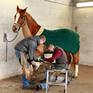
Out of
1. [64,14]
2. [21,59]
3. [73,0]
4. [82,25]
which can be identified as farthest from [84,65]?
[21,59]

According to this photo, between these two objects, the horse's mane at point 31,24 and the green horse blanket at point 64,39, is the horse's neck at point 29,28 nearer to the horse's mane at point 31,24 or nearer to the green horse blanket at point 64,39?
the horse's mane at point 31,24

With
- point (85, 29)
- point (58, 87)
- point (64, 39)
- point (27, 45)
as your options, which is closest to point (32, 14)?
point (64, 39)

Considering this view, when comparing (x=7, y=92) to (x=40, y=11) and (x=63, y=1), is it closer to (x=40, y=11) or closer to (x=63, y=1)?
(x=40, y=11)

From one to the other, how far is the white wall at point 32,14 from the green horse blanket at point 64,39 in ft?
3.46

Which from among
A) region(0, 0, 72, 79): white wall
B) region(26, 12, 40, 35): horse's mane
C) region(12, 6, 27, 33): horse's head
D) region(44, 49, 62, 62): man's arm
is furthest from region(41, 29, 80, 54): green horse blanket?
region(0, 0, 72, 79): white wall

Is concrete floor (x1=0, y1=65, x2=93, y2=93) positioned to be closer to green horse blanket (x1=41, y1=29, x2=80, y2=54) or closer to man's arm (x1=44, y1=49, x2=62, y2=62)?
man's arm (x1=44, y1=49, x2=62, y2=62)

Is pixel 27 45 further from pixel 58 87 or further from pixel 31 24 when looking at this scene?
pixel 58 87

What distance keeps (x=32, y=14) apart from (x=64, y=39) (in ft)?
4.68

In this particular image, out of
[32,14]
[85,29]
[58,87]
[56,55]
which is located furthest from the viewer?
[85,29]

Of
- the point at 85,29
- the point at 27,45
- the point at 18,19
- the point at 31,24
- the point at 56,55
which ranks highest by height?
the point at 18,19

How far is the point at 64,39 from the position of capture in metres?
4.61

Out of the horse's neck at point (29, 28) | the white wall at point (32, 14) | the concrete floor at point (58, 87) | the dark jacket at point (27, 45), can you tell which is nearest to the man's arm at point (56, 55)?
the dark jacket at point (27, 45)

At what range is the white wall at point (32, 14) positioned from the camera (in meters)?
4.61

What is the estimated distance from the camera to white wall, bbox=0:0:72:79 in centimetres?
461
